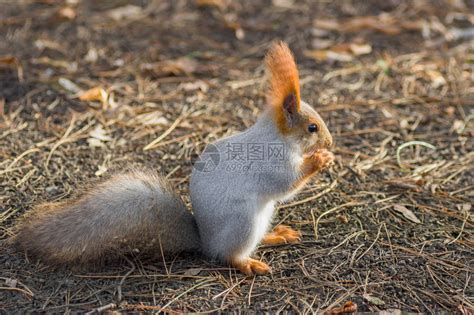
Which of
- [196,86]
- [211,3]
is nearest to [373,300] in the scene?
[196,86]

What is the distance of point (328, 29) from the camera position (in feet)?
15.5

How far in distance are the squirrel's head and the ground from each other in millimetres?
424

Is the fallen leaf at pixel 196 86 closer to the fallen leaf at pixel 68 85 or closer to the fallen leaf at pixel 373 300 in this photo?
the fallen leaf at pixel 68 85

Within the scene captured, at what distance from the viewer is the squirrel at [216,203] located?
2.11m

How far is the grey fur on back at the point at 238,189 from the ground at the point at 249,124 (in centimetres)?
15

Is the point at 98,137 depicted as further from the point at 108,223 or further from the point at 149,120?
the point at 108,223

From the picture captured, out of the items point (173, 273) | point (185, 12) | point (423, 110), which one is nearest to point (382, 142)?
point (423, 110)

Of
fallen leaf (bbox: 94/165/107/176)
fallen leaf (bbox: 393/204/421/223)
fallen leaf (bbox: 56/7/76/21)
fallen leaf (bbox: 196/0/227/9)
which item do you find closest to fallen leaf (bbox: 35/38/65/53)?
fallen leaf (bbox: 56/7/76/21)

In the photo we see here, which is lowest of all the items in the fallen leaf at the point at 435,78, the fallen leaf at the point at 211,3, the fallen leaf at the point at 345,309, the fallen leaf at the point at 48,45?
the fallen leaf at the point at 435,78

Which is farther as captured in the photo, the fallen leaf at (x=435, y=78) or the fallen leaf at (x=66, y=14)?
the fallen leaf at (x=66, y=14)

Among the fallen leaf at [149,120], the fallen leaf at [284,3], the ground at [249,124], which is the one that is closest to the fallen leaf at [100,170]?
the ground at [249,124]

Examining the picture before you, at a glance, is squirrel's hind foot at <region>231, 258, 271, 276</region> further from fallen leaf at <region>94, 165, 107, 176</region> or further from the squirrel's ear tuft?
fallen leaf at <region>94, 165, 107, 176</region>

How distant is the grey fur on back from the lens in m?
2.26

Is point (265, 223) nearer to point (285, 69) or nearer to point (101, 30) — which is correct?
point (285, 69)
